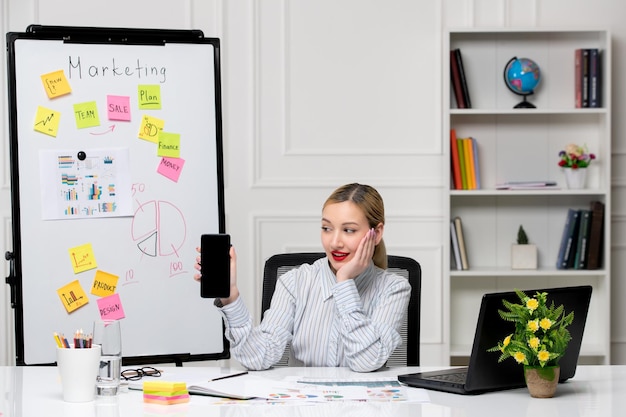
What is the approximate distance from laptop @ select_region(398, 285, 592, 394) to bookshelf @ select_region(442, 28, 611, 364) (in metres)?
1.97

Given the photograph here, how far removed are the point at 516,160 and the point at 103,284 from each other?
2078mm

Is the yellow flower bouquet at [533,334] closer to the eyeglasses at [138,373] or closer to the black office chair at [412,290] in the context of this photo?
the black office chair at [412,290]

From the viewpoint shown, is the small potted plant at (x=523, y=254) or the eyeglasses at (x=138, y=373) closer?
the eyeglasses at (x=138, y=373)

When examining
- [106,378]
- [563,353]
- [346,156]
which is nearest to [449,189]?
[346,156]

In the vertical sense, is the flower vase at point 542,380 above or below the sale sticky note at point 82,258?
below

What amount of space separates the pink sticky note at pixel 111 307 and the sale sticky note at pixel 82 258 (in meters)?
0.12

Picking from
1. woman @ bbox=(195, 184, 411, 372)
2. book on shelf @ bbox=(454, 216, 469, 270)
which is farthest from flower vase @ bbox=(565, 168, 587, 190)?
woman @ bbox=(195, 184, 411, 372)

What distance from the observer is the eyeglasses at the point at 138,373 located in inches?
78.7

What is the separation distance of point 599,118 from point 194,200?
82.5 inches

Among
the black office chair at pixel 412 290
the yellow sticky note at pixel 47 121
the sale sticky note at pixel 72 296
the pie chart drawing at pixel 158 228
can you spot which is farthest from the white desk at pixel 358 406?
the yellow sticky note at pixel 47 121

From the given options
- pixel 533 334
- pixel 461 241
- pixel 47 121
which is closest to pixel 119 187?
pixel 47 121

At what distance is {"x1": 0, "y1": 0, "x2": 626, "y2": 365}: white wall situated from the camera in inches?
155

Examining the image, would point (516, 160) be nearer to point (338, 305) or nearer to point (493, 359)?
point (338, 305)

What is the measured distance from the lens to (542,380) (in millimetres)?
1808
